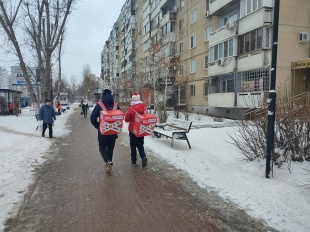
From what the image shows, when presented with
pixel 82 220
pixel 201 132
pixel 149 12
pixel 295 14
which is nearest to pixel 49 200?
pixel 82 220

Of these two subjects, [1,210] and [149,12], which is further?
[149,12]

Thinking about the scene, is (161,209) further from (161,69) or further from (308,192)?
(161,69)

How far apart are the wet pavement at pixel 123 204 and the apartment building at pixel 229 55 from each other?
22.8ft

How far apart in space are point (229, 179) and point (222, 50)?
57.8ft

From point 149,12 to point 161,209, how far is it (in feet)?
141

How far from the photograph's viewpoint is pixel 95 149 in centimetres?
934

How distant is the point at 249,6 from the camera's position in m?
18.8

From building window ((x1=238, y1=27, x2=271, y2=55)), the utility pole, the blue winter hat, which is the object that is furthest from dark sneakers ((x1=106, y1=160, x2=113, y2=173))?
building window ((x1=238, y1=27, x2=271, y2=55))

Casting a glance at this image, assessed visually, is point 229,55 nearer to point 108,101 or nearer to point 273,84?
point 273,84

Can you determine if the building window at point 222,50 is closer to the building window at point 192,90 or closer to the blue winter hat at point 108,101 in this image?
the building window at point 192,90

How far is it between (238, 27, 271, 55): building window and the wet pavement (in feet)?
43.7

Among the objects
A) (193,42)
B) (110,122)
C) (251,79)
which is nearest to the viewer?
(110,122)

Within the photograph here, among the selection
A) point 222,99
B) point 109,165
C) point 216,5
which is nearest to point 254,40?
point 222,99

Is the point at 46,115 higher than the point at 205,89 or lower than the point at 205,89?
lower
